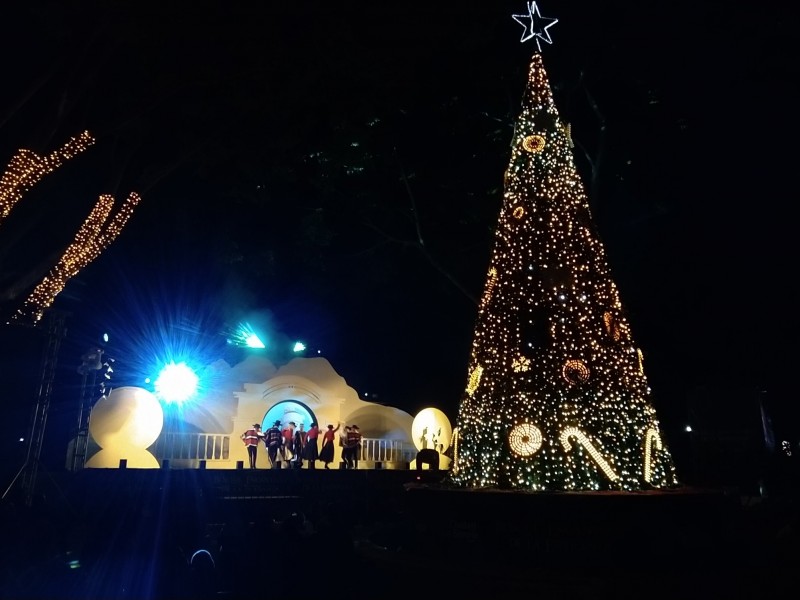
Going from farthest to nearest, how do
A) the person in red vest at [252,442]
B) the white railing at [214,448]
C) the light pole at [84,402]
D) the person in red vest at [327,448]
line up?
the person in red vest at [327,448], the person in red vest at [252,442], the white railing at [214,448], the light pole at [84,402]

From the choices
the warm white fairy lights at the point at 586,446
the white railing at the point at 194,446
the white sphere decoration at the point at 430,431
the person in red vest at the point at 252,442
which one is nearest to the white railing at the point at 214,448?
the white railing at the point at 194,446

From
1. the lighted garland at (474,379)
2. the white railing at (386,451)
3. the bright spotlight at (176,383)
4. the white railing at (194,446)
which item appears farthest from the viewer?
the white railing at (386,451)

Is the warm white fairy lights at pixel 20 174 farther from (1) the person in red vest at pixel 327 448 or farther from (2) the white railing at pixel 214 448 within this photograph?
(1) the person in red vest at pixel 327 448

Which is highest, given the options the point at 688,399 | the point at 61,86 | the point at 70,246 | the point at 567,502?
the point at 61,86

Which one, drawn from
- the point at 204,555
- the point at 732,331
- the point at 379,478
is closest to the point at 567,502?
the point at 204,555

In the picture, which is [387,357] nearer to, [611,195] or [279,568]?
[611,195]

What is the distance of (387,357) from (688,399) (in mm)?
11789

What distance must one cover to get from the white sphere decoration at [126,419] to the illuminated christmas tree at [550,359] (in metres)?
7.57

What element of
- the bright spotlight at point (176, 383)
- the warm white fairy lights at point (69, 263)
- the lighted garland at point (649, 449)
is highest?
the warm white fairy lights at point (69, 263)

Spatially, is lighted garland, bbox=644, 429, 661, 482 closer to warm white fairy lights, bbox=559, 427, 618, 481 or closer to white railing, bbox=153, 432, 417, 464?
warm white fairy lights, bbox=559, 427, 618, 481

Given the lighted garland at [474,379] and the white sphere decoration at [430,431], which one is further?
the white sphere decoration at [430,431]

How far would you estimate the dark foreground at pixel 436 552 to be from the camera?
6324 millimetres

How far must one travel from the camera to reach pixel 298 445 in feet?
55.1

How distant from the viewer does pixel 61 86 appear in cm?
948
